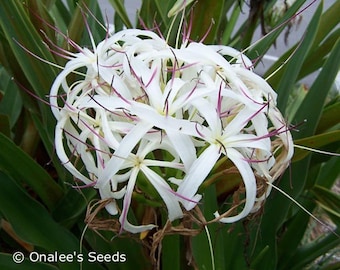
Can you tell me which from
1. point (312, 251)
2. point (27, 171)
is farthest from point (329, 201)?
point (27, 171)

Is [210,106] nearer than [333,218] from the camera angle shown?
Yes

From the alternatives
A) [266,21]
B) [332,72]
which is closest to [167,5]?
[332,72]

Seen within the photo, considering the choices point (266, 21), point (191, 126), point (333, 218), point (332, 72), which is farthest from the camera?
point (266, 21)

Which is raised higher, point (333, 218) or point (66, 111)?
point (66, 111)

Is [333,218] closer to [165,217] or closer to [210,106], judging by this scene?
[165,217]

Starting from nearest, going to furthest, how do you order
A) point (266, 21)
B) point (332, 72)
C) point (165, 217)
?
point (165, 217) → point (332, 72) → point (266, 21)

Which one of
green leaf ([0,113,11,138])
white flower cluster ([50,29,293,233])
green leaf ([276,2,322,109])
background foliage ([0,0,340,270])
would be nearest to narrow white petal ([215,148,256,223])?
white flower cluster ([50,29,293,233])

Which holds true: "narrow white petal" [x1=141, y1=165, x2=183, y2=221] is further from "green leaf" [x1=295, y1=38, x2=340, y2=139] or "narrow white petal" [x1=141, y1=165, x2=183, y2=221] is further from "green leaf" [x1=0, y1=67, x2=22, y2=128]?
"green leaf" [x1=0, y1=67, x2=22, y2=128]
